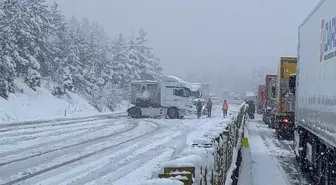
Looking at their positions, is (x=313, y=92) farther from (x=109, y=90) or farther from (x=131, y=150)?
(x=109, y=90)

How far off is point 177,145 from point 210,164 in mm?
12370

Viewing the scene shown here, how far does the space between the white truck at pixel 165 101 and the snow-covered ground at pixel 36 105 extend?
16.2 feet

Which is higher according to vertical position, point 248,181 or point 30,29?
point 30,29

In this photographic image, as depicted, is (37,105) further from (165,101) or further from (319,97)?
(319,97)

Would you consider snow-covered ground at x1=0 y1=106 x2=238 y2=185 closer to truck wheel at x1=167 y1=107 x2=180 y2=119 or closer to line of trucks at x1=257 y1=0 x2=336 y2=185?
line of trucks at x1=257 y1=0 x2=336 y2=185

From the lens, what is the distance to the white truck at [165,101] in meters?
39.8

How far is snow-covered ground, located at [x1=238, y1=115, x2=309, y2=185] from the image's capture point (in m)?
11.7

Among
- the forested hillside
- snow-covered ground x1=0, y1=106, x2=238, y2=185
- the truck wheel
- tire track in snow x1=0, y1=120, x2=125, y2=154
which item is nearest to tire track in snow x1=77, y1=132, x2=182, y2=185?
snow-covered ground x1=0, y1=106, x2=238, y2=185

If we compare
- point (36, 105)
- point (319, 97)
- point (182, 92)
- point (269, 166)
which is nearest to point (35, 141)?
point (269, 166)

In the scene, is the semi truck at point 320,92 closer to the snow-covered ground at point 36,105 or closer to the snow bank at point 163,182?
the snow bank at point 163,182

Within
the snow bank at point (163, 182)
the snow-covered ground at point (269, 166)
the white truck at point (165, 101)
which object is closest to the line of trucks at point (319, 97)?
the snow-covered ground at point (269, 166)

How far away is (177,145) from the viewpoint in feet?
59.0

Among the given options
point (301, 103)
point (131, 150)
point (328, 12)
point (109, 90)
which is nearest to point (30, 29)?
point (109, 90)

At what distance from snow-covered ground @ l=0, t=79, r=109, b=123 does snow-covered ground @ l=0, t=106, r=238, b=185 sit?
1273 centimetres
